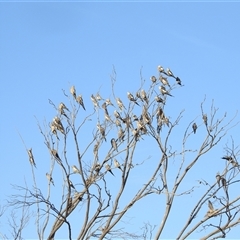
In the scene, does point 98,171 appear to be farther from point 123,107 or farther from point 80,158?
point 123,107

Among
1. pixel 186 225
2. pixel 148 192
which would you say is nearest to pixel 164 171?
pixel 148 192

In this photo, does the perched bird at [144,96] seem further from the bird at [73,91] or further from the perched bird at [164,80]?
the bird at [73,91]

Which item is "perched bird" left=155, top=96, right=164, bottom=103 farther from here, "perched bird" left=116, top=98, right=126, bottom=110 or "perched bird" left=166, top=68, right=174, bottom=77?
"perched bird" left=116, top=98, right=126, bottom=110

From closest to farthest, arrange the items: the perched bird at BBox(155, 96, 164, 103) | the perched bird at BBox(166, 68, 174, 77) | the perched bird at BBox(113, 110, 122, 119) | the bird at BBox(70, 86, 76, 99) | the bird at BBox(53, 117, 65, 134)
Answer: the bird at BBox(53, 117, 65, 134), the bird at BBox(70, 86, 76, 99), the perched bird at BBox(155, 96, 164, 103), the perched bird at BBox(113, 110, 122, 119), the perched bird at BBox(166, 68, 174, 77)

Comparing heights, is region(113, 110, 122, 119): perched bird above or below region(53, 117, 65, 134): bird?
A: above

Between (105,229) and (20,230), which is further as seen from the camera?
(20,230)

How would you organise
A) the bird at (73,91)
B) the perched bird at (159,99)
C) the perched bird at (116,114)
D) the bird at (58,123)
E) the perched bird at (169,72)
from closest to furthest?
the bird at (58,123), the bird at (73,91), the perched bird at (159,99), the perched bird at (116,114), the perched bird at (169,72)

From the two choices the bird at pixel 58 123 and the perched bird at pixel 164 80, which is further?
the perched bird at pixel 164 80

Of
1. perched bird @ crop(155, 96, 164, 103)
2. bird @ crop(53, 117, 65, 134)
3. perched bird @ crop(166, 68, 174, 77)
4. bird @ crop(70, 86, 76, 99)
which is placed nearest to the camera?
bird @ crop(53, 117, 65, 134)

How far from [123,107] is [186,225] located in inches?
91.5

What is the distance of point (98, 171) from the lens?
1036cm

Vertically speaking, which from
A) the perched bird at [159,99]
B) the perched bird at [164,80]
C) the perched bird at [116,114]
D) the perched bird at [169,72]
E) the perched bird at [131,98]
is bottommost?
the perched bird at [116,114]

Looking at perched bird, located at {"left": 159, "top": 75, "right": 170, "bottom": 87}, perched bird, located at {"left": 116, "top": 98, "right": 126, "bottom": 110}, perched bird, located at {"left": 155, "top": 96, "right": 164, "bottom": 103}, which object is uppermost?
perched bird, located at {"left": 159, "top": 75, "right": 170, "bottom": 87}

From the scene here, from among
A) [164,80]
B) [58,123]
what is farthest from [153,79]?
[58,123]
